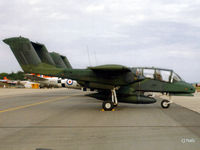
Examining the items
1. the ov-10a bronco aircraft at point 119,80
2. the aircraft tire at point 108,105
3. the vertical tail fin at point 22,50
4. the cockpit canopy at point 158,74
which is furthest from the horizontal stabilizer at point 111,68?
the vertical tail fin at point 22,50

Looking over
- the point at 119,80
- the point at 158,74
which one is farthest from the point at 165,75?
the point at 119,80

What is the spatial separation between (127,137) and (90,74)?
7922mm

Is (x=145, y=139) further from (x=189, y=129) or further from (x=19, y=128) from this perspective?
(x=19, y=128)

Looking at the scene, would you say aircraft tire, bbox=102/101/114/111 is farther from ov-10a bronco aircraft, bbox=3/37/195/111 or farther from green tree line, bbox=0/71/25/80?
green tree line, bbox=0/71/25/80

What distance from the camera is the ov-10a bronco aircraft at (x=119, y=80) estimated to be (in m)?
14.0

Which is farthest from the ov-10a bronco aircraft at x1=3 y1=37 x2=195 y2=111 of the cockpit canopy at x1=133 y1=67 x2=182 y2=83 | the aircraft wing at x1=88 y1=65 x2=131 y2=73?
the aircraft wing at x1=88 y1=65 x2=131 y2=73

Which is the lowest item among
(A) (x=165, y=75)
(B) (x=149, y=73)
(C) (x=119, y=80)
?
(C) (x=119, y=80)

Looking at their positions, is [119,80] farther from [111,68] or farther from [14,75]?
[14,75]

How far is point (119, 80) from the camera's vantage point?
1404cm

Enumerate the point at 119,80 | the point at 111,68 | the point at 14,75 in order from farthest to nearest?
the point at 14,75 < the point at 119,80 < the point at 111,68

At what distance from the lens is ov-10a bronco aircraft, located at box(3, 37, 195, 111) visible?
14.0 meters

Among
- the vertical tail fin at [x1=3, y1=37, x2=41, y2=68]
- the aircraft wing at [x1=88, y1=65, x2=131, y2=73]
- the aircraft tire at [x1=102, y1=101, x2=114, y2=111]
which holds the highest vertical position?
the vertical tail fin at [x1=3, y1=37, x2=41, y2=68]

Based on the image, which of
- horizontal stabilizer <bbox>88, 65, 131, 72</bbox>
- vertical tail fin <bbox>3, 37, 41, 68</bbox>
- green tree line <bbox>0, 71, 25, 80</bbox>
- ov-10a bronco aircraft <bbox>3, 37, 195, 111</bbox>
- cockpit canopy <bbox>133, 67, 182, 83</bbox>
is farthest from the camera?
green tree line <bbox>0, 71, 25, 80</bbox>

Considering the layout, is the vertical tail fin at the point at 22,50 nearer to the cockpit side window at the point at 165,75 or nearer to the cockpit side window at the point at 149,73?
the cockpit side window at the point at 149,73
